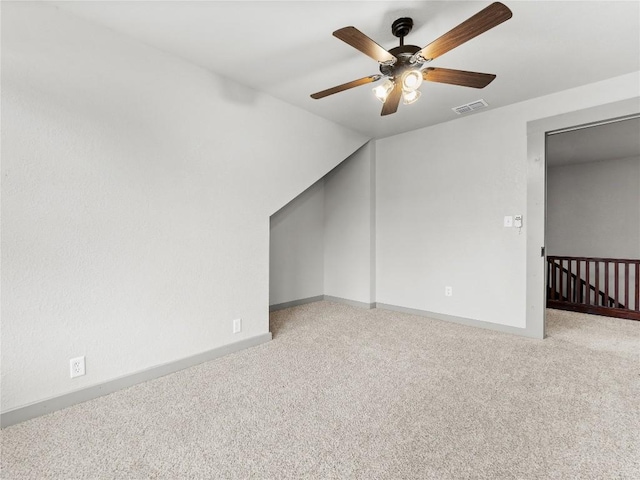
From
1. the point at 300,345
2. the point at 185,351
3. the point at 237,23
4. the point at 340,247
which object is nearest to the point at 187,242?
the point at 185,351

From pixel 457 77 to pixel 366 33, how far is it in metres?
0.68

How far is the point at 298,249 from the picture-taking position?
467 cm

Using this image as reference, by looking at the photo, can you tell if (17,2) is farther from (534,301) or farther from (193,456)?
(534,301)

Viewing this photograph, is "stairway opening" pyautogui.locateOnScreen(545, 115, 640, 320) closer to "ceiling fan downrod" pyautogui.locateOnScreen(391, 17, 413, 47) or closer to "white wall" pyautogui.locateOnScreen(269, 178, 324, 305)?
"white wall" pyautogui.locateOnScreen(269, 178, 324, 305)

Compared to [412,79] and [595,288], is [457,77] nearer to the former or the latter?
[412,79]

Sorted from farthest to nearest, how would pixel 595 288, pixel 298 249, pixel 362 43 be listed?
pixel 595 288 → pixel 298 249 → pixel 362 43

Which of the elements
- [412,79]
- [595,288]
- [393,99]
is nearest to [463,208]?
[393,99]

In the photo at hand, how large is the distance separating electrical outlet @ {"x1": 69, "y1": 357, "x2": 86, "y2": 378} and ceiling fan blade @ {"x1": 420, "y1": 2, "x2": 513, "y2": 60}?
2.81 m

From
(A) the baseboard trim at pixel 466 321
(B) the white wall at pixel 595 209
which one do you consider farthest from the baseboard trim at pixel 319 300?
(B) the white wall at pixel 595 209

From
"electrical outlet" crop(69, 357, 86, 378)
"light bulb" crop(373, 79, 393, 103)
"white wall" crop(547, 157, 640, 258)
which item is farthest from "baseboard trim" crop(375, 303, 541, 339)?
"white wall" crop(547, 157, 640, 258)

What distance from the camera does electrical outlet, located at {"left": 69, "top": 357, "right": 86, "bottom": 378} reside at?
6.39 ft

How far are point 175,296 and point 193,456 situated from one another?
1222 mm

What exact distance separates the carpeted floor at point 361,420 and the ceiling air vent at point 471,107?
246 centimetres

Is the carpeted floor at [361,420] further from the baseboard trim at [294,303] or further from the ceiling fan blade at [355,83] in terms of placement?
the ceiling fan blade at [355,83]
